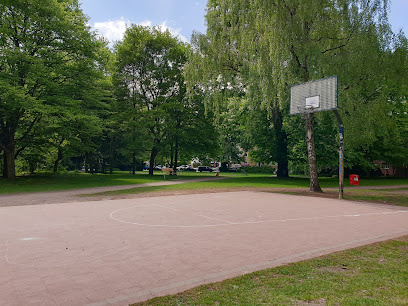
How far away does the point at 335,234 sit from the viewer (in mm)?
7934

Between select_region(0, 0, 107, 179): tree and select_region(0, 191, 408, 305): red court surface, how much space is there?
13722 millimetres

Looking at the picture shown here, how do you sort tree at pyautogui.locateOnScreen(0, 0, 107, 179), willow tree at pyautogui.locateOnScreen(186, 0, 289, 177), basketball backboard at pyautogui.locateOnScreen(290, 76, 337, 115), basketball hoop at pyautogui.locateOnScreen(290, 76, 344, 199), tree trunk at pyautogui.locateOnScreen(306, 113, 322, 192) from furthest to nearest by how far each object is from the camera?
tree at pyautogui.locateOnScreen(0, 0, 107, 179)
tree trunk at pyautogui.locateOnScreen(306, 113, 322, 192)
willow tree at pyautogui.locateOnScreen(186, 0, 289, 177)
basketball backboard at pyautogui.locateOnScreen(290, 76, 337, 115)
basketball hoop at pyautogui.locateOnScreen(290, 76, 344, 199)

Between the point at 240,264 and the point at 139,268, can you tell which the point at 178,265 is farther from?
the point at 240,264

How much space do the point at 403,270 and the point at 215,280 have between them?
3140 millimetres

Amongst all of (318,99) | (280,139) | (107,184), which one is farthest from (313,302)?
(280,139)

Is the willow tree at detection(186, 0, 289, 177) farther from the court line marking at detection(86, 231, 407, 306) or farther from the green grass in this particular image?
the court line marking at detection(86, 231, 407, 306)

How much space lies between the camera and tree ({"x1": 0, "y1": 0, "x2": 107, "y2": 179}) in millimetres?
22391

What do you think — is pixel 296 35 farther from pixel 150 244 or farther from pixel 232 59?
pixel 150 244

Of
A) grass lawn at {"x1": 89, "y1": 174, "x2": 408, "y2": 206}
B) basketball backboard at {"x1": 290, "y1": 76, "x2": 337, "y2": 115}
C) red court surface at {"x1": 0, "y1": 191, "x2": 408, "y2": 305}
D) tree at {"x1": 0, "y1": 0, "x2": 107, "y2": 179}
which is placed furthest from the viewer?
tree at {"x1": 0, "y1": 0, "x2": 107, "y2": 179}

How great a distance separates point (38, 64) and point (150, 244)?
21.0m

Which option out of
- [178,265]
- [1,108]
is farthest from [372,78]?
[1,108]

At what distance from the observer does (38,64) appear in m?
22.6

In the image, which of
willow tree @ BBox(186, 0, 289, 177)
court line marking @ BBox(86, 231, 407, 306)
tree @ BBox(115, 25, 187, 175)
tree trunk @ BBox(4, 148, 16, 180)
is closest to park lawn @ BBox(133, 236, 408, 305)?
court line marking @ BBox(86, 231, 407, 306)

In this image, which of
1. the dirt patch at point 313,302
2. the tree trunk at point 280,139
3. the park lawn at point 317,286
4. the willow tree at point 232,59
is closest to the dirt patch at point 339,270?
the park lawn at point 317,286
